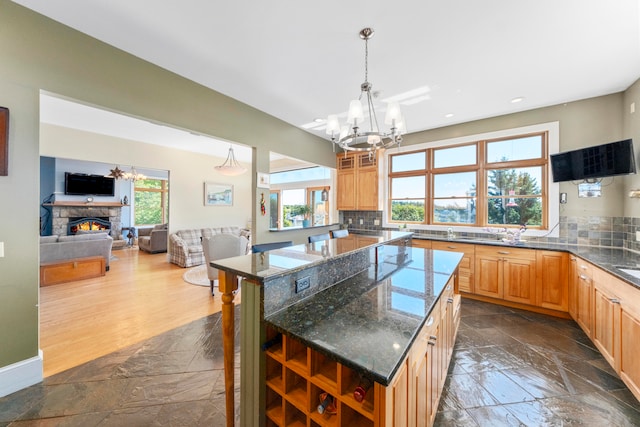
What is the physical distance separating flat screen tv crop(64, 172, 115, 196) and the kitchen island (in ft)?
31.2

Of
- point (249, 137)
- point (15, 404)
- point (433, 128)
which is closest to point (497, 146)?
point (433, 128)

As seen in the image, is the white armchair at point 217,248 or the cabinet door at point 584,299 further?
the white armchair at point 217,248

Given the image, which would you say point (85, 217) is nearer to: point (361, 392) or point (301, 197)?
point (301, 197)

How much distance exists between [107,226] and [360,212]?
8.58m

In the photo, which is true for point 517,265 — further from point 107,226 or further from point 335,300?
point 107,226

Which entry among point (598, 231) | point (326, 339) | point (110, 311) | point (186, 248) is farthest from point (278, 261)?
point (186, 248)

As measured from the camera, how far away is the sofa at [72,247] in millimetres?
4184

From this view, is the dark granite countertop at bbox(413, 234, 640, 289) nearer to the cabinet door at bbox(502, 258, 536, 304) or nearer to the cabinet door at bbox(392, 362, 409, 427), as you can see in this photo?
the cabinet door at bbox(502, 258, 536, 304)

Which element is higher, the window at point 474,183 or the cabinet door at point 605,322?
the window at point 474,183

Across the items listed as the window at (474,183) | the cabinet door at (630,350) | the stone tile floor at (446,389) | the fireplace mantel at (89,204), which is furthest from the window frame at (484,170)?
the fireplace mantel at (89,204)

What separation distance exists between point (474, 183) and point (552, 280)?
1760 mm

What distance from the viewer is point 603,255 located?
2.63 m

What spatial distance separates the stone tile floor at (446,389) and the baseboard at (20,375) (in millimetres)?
54

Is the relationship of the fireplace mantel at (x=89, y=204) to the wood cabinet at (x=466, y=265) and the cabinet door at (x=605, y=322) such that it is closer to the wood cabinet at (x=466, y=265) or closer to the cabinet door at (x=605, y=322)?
the wood cabinet at (x=466, y=265)
